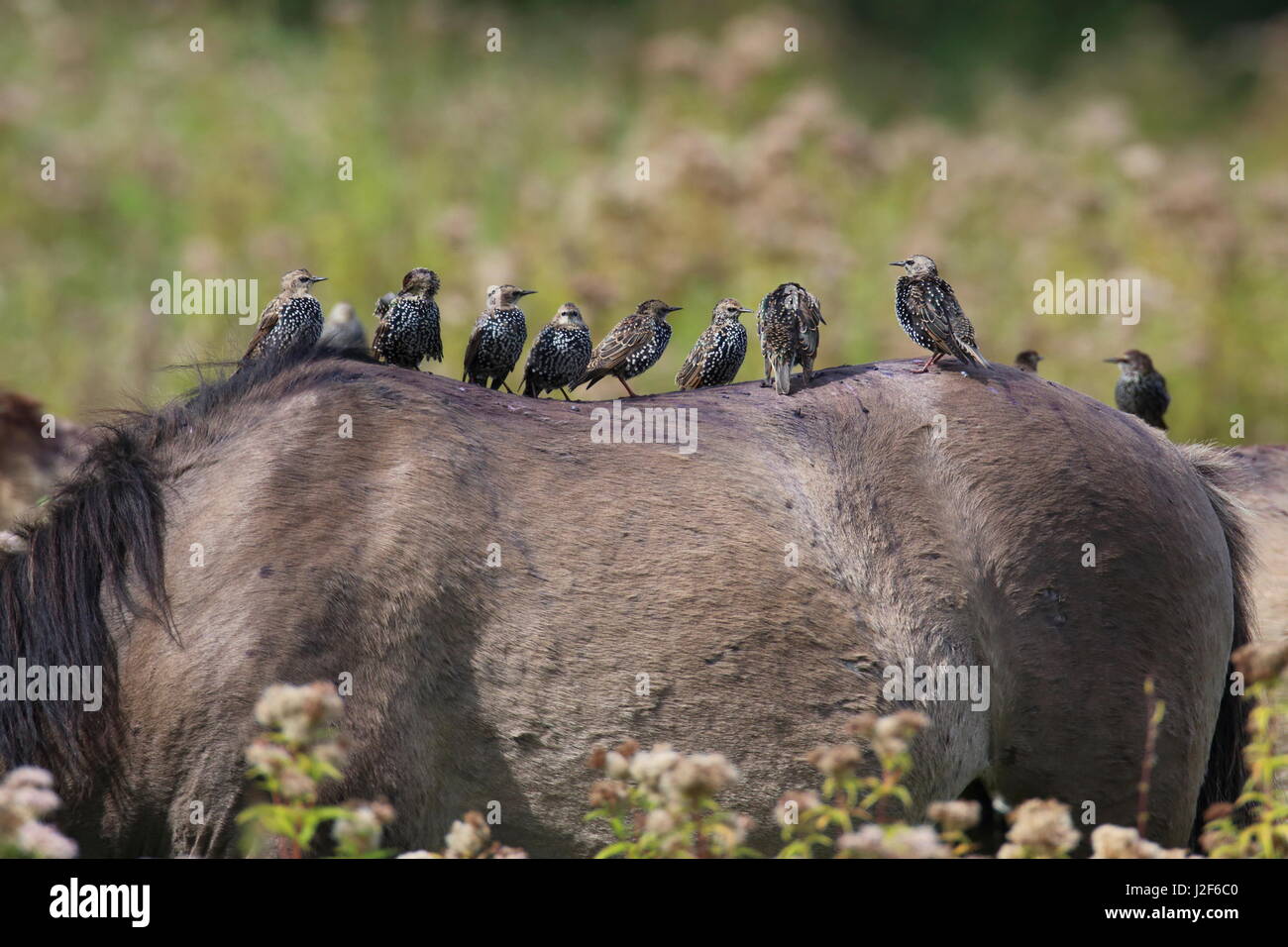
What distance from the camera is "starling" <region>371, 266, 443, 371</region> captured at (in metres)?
4.81

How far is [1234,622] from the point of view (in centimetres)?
466

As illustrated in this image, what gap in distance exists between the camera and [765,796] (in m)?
3.92

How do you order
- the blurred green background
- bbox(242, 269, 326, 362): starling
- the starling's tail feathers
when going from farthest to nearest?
the blurred green background
bbox(242, 269, 326, 362): starling
the starling's tail feathers

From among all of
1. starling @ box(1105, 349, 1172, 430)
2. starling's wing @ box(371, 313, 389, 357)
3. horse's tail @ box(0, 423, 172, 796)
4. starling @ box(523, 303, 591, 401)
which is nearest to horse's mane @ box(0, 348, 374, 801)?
horse's tail @ box(0, 423, 172, 796)

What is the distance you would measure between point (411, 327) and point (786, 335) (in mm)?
1267

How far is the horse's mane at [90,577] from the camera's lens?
12.1 ft

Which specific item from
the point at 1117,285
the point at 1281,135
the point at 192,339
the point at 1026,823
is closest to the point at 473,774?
the point at 1026,823

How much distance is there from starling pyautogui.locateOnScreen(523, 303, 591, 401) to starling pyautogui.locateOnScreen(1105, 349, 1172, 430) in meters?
2.54

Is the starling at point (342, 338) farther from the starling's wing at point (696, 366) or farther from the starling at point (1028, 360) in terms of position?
the starling at point (1028, 360)

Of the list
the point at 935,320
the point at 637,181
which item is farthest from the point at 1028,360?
the point at 637,181

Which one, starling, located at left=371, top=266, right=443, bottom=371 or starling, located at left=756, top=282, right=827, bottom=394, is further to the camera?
starling, located at left=371, top=266, right=443, bottom=371

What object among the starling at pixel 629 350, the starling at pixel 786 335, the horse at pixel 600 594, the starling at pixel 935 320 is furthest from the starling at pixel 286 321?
the starling at pixel 935 320

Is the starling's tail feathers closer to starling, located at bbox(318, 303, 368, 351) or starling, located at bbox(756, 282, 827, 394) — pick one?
starling, located at bbox(756, 282, 827, 394)

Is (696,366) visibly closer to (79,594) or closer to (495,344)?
(495,344)
